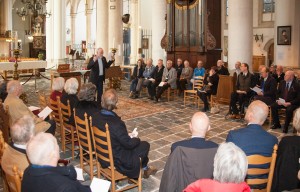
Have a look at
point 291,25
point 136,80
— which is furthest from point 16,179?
point 291,25

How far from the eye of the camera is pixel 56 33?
684 inches

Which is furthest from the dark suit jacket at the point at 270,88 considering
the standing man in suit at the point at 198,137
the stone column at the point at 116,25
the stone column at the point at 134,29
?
the stone column at the point at 134,29

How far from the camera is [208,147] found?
9.96 ft

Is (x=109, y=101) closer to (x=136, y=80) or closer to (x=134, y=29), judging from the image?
(x=136, y=80)

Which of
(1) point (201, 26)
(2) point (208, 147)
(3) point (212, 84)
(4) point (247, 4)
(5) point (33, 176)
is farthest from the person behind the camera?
(1) point (201, 26)

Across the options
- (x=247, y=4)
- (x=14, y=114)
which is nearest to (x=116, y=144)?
(x=14, y=114)

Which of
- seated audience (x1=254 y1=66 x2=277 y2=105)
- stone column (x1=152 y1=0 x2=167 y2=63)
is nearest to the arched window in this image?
stone column (x1=152 y1=0 x2=167 y2=63)

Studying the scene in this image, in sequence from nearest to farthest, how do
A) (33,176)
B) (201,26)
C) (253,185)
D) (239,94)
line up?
(33,176) < (253,185) < (239,94) < (201,26)

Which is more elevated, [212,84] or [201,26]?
[201,26]

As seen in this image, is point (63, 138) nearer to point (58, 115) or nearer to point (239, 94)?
point (58, 115)

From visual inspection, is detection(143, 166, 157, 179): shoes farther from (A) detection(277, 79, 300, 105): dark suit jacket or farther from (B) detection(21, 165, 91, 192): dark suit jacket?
(A) detection(277, 79, 300, 105): dark suit jacket

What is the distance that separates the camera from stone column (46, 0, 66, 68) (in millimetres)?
17297

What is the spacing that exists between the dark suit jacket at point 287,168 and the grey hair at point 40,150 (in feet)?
6.42

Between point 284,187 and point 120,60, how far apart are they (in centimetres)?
1353
